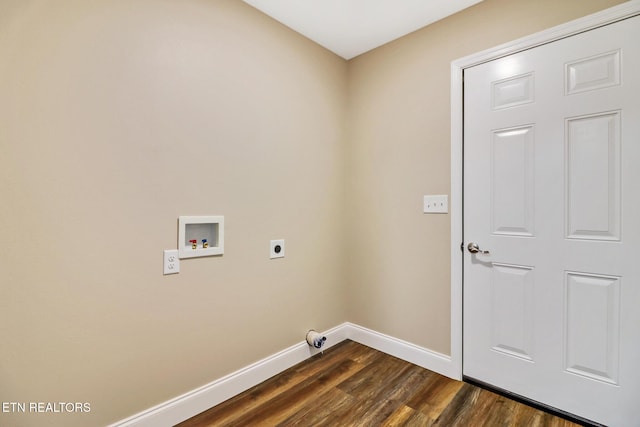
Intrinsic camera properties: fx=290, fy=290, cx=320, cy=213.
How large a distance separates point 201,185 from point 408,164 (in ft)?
4.76

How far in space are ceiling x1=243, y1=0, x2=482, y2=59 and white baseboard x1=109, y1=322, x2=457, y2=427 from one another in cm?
231

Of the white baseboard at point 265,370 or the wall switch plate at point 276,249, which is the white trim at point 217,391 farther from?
the wall switch plate at point 276,249

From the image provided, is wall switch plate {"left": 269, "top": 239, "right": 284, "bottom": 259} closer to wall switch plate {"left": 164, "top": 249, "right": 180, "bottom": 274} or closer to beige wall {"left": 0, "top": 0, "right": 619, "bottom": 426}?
beige wall {"left": 0, "top": 0, "right": 619, "bottom": 426}

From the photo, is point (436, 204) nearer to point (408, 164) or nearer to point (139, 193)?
point (408, 164)

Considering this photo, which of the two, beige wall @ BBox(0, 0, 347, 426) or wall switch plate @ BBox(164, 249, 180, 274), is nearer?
beige wall @ BBox(0, 0, 347, 426)

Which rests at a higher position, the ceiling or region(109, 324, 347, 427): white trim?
the ceiling

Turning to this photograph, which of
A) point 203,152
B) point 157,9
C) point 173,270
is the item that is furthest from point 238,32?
point 173,270

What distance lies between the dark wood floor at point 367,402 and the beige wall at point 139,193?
23 cm

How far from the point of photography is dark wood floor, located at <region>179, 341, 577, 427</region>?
5.12ft

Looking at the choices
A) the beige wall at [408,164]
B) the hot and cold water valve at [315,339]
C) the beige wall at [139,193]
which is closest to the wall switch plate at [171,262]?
the beige wall at [139,193]

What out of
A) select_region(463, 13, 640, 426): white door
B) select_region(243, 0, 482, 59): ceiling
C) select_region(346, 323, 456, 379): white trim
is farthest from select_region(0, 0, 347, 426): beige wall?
select_region(463, 13, 640, 426): white door

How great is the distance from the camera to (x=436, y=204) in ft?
6.63

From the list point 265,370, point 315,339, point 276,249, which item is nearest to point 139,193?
point 276,249

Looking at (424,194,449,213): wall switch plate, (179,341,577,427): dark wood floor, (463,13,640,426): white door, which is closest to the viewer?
(463,13,640,426): white door
